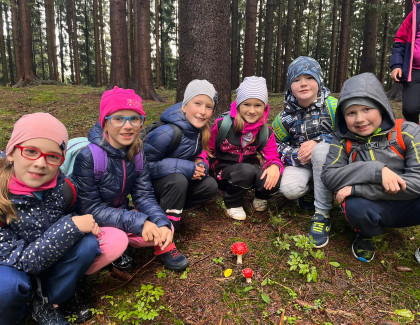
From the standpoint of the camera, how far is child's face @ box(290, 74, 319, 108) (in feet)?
10.6

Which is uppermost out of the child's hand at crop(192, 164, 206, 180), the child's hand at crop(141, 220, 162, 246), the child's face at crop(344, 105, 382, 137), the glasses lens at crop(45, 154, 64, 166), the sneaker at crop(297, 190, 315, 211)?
the child's face at crop(344, 105, 382, 137)

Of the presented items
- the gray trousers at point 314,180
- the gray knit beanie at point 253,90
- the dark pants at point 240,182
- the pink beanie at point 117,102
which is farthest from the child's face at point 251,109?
the pink beanie at point 117,102

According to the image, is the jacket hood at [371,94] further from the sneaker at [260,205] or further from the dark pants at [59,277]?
the dark pants at [59,277]

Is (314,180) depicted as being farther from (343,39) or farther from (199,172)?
(343,39)

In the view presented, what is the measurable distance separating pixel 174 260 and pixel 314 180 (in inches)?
67.3

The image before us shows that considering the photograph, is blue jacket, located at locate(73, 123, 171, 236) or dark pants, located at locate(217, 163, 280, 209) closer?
blue jacket, located at locate(73, 123, 171, 236)

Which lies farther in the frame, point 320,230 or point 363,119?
point 320,230

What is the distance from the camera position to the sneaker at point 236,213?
3.44 meters

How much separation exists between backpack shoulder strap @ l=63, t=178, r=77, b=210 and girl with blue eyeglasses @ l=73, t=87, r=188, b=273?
0.12 meters

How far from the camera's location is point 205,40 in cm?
421

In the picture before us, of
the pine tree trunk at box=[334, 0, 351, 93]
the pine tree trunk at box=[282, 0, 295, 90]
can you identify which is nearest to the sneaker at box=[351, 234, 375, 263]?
the pine tree trunk at box=[334, 0, 351, 93]

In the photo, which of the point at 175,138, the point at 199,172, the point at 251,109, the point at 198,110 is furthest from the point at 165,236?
the point at 251,109

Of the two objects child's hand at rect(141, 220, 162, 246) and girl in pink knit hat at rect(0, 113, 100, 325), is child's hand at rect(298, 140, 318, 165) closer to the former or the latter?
child's hand at rect(141, 220, 162, 246)

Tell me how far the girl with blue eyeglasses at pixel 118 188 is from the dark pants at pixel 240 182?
1070 mm
